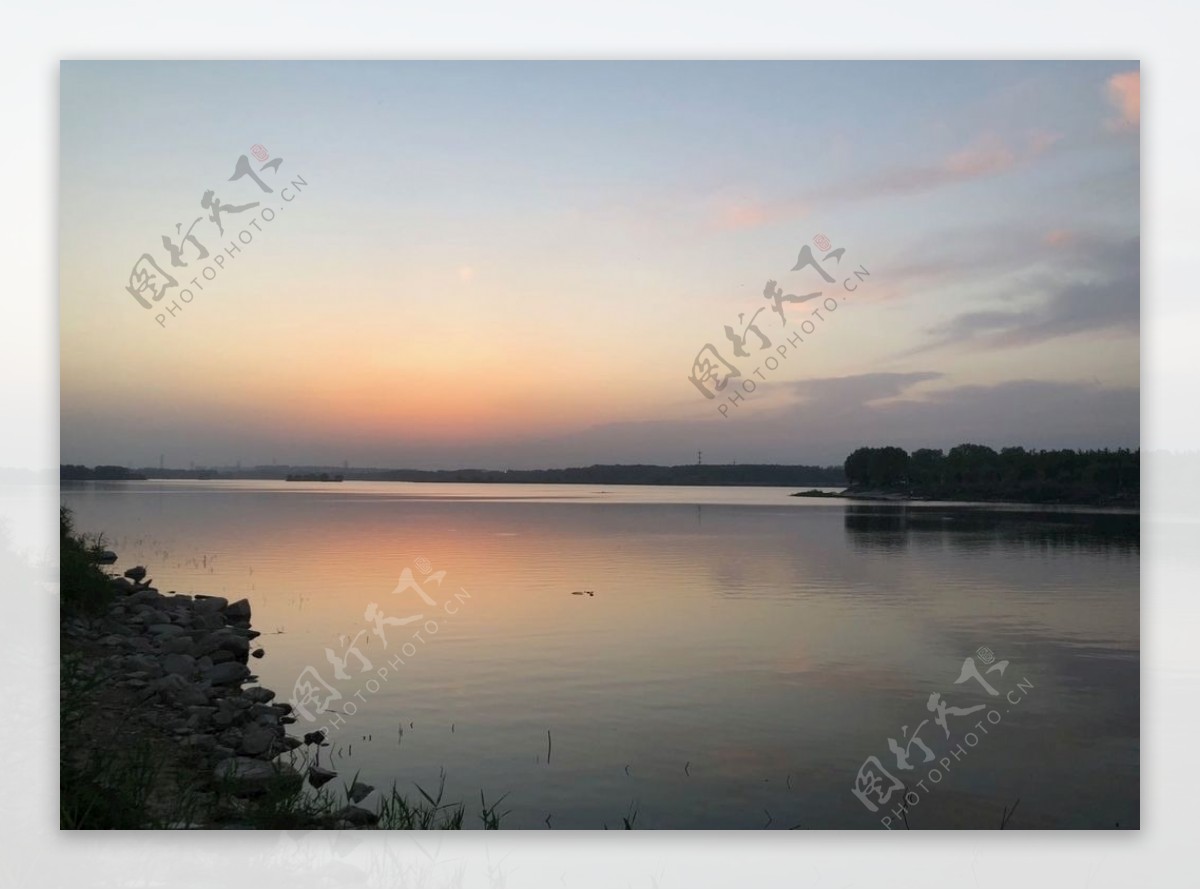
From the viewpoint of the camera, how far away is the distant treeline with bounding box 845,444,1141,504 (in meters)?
4.67

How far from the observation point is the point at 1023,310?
480 cm

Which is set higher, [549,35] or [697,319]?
[549,35]

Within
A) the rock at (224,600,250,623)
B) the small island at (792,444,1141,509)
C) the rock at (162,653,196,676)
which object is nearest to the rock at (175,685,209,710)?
the rock at (162,653,196,676)

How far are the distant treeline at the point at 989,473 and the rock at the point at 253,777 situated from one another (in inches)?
157

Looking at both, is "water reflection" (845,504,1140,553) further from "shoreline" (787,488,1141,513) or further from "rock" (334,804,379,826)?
"rock" (334,804,379,826)

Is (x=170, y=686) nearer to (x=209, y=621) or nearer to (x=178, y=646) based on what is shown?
(x=178, y=646)

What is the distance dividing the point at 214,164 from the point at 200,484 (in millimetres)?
3185

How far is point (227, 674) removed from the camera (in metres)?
5.07

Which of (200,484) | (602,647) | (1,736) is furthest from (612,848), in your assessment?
(200,484)

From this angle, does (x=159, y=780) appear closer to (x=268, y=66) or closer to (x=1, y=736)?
(x=1, y=736)

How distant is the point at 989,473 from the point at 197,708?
4.90 m

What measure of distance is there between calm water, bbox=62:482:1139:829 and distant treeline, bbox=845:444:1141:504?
0.21 m

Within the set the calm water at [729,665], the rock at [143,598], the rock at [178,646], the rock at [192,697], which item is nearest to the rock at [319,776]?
the calm water at [729,665]

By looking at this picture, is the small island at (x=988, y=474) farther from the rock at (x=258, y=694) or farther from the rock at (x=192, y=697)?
the rock at (x=192, y=697)
